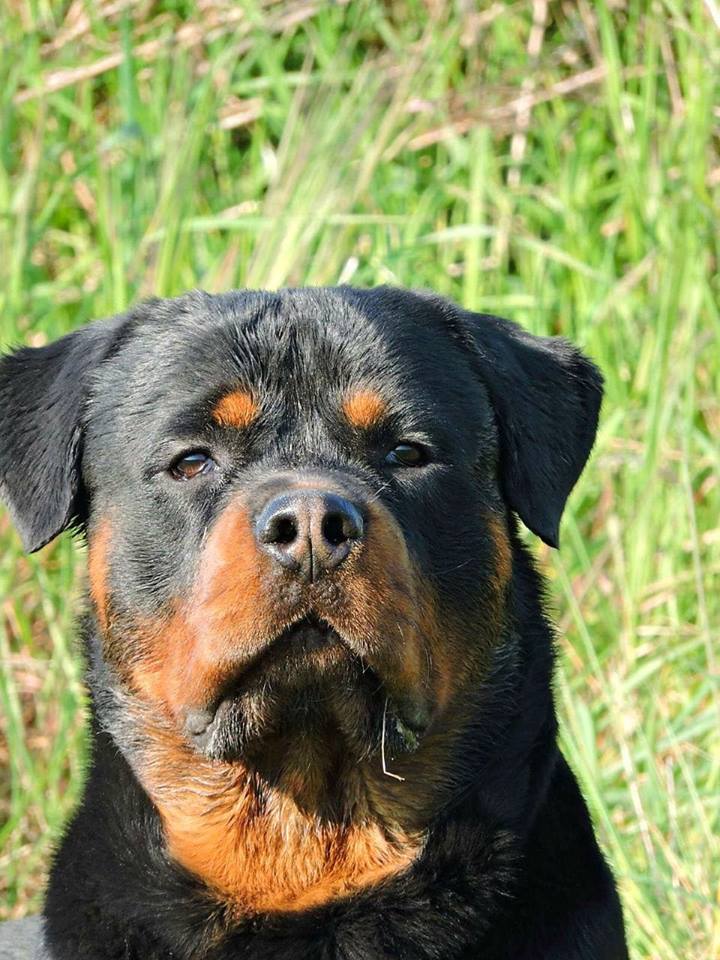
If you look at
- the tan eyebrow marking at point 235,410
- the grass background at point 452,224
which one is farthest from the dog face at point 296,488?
the grass background at point 452,224

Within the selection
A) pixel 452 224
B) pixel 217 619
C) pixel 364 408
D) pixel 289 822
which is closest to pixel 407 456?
pixel 364 408

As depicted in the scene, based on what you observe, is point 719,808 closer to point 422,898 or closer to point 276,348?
point 422,898

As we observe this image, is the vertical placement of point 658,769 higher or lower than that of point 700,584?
lower

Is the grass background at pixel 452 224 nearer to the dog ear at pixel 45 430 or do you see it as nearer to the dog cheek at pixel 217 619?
the dog ear at pixel 45 430

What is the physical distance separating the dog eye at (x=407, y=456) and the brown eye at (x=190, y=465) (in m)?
0.35

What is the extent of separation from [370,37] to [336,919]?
4.37m

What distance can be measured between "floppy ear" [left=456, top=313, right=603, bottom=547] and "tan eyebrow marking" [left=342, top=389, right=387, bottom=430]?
311 millimetres

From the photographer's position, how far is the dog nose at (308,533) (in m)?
2.51

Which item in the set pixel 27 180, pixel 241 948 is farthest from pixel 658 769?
pixel 27 180

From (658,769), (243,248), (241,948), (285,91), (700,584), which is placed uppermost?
(285,91)

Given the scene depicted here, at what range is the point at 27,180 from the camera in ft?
17.5

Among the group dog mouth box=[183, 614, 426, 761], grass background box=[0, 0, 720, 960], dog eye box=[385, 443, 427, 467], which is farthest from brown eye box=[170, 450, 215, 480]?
grass background box=[0, 0, 720, 960]

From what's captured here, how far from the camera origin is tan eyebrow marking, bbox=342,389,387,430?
2.91 meters

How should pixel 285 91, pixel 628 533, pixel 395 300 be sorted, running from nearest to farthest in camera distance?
pixel 395 300, pixel 628 533, pixel 285 91
